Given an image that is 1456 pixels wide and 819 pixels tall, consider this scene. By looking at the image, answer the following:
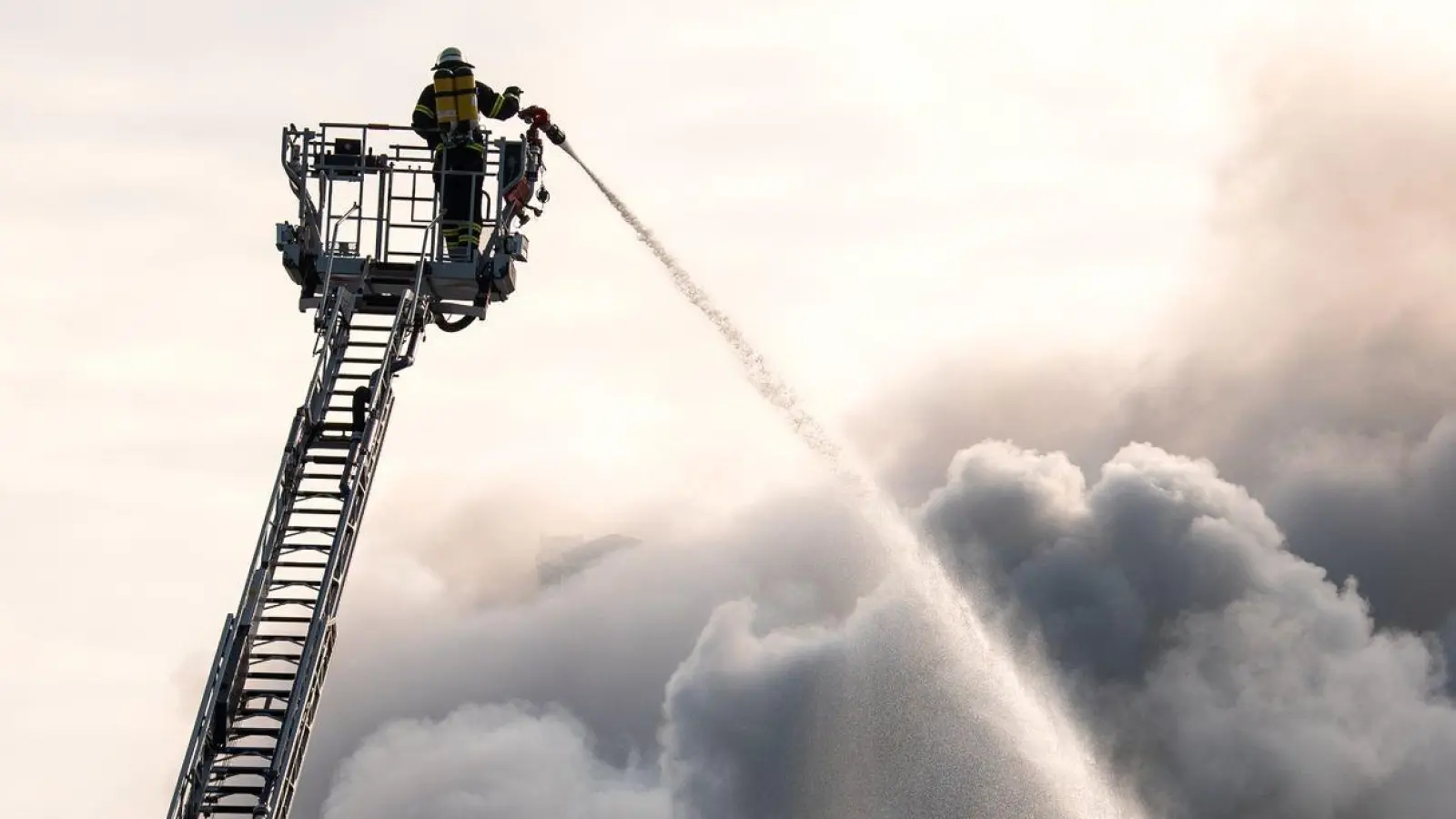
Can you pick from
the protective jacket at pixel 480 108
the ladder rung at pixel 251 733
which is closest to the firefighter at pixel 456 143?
the protective jacket at pixel 480 108

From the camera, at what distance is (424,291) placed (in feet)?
220

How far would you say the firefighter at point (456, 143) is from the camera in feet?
223

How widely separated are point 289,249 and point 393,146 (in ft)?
15.6

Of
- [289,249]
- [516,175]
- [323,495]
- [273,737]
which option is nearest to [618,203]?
[516,175]

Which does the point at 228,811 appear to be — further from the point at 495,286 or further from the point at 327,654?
the point at 495,286

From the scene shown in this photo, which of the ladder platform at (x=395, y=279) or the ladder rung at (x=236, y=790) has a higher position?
the ladder platform at (x=395, y=279)

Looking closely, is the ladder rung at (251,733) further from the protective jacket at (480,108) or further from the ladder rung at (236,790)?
the protective jacket at (480,108)

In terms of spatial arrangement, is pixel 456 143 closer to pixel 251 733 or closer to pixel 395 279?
pixel 395 279

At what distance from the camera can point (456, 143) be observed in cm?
6819

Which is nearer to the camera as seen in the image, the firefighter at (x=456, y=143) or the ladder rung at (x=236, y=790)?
the ladder rung at (x=236, y=790)

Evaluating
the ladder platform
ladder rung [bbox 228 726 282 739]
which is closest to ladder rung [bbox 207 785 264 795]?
ladder rung [bbox 228 726 282 739]

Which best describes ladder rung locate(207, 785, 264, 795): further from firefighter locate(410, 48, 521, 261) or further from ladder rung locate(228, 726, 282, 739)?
firefighter locate(410, 48, 521, 261)

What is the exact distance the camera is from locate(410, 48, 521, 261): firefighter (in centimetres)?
6788

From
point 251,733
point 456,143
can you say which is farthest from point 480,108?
point 251,733
